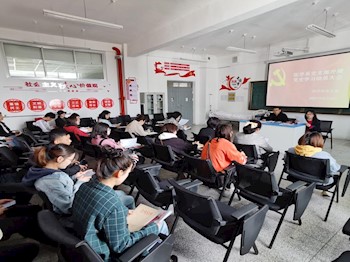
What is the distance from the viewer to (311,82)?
6547mm

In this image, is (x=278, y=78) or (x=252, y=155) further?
(x=278, y=78)

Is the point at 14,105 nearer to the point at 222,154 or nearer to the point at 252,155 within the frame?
the point at 222,154

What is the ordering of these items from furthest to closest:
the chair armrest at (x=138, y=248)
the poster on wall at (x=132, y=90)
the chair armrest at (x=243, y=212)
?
the poster on wall at (x=132, y=90), the chair armrest at (x=243, y=212), the chair armrest at (x=138, y=248)

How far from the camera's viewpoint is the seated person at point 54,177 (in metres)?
1.53

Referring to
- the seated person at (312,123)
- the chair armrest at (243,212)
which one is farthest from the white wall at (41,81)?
the chair armrest at (243,212)

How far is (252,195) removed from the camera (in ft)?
6.59

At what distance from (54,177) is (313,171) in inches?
104

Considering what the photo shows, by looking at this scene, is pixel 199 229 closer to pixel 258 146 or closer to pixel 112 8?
pixel 258 146

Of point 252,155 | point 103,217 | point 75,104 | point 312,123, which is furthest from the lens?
point 75,104

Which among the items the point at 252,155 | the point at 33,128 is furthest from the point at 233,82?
the point at 33,128

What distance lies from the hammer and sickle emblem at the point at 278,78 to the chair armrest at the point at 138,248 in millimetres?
7730

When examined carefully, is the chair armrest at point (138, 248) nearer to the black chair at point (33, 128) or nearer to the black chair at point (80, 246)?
the black chair at point (80, 246)

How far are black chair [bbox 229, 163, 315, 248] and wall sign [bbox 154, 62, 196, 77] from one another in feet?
23.6

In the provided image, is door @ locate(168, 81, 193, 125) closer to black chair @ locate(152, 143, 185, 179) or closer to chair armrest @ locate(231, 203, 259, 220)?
black chair @ locate(152, 143, 185, 179)
